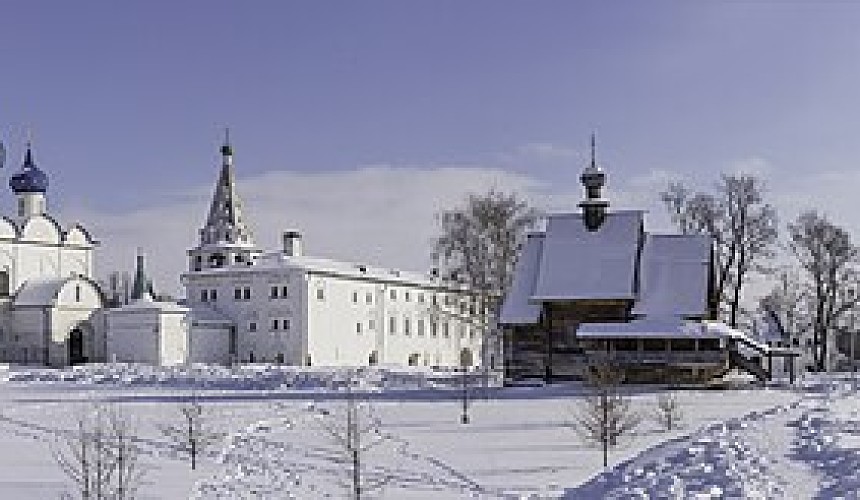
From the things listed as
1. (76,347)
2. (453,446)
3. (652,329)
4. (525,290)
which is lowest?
(453,446)

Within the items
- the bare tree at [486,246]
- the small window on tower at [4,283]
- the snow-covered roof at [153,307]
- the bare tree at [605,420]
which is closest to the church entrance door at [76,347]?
the snow-covered roof at [153,307]

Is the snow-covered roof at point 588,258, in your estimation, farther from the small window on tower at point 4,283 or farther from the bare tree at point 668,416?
the small window on tower at point 4,283

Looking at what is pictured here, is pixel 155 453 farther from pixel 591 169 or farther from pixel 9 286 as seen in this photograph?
pixel 9 286

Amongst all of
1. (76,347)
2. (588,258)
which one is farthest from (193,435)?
(76,347)

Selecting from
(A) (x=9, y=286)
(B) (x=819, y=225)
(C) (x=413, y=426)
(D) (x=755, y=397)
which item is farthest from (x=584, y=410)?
(A) (x=9, y=286)

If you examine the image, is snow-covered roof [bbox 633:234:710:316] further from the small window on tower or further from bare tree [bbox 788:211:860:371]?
the small window on tower

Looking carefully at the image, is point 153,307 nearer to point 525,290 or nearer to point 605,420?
point 525,290

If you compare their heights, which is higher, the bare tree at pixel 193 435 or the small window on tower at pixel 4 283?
the small window on tower at pixel 4 283

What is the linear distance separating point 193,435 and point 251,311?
39.7 metres

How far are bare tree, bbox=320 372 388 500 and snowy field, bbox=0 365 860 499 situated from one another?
104mm

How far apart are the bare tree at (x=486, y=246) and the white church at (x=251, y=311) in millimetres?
9781

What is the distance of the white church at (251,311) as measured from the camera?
53.8 metres

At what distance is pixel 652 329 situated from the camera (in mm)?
32469

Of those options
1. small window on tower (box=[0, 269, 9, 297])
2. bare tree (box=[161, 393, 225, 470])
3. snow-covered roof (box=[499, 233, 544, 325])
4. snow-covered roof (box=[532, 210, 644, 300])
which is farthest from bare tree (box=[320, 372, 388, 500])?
small window on tower (box=[0, 269, 9, 297])
